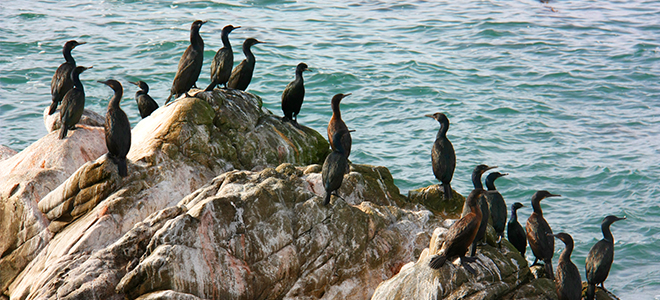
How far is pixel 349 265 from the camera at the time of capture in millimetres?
7434

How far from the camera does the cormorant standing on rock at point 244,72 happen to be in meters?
10.6

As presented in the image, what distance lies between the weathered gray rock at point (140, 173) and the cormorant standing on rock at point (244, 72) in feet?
1.67

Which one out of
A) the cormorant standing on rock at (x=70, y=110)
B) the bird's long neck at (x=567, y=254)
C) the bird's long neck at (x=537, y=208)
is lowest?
the bird's long neck at (x=567, y=254)

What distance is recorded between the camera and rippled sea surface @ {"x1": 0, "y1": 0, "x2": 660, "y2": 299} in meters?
14.8

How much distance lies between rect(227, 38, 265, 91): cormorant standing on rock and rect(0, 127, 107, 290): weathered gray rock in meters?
2.35

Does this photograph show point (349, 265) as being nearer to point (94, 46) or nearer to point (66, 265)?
point (66, 265)

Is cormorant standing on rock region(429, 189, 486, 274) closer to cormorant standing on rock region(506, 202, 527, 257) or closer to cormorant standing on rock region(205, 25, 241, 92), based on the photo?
cormorant standing on rock region(506, 202, 527, 257)

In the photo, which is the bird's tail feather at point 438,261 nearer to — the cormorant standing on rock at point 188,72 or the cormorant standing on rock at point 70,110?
the cormorant standing on rock at point 188,72

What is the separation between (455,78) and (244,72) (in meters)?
11.5

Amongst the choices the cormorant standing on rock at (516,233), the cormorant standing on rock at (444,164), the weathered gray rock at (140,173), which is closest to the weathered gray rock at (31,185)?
the weathered gray rock at (140,173)

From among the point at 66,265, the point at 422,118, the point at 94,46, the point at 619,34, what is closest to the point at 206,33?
the point at 94,46

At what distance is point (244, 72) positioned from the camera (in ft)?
34.9

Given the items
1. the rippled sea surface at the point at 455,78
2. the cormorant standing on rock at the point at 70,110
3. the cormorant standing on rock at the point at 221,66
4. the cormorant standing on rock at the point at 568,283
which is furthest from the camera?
the rippled sea surface at the point at 455,78

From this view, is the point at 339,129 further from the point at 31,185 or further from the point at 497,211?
the point at 31,185
